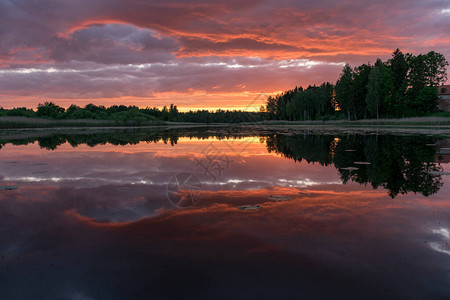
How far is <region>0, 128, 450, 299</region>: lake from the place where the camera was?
3578mm

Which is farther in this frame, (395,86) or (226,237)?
(395,86)

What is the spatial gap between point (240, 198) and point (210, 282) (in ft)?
12.6

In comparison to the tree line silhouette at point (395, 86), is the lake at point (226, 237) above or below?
below

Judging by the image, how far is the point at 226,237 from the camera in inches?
195

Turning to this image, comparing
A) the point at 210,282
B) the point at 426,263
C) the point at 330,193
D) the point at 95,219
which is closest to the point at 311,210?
the point at 330,193

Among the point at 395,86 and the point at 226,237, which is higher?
the point at 395,86

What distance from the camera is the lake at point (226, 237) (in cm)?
358

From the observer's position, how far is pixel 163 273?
3.84m

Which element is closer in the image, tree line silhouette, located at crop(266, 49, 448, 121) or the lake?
the lake

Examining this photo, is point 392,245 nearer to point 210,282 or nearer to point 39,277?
point 210,282

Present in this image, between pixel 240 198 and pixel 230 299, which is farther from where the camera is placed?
pixel 240 198

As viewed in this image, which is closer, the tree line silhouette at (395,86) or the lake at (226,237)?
the lake at (226,237)

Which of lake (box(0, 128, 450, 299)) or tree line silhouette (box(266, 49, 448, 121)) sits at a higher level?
tree line silhouette (box(266, 49, 448, 121))

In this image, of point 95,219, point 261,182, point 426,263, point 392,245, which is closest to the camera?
point 426,263
